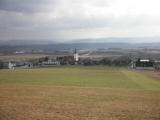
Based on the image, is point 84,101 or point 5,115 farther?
point 84,101

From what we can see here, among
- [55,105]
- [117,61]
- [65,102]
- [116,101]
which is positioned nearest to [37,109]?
[55,105]

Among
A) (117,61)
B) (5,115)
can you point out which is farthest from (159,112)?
(117,61)

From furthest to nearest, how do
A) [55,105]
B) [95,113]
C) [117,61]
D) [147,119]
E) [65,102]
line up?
[117,61]
[65,102]
[55,105]
[95,113]
[147,119]

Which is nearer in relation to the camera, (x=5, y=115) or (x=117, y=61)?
(x=5, y=115)

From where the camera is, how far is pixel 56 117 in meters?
16.9

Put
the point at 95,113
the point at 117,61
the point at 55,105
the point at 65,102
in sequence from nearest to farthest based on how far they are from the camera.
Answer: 1. the point at 95,113
2. the point at 55,105
3. the point at 65,102
4. the point at 117,61

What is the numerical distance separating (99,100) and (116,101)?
1.20 meters

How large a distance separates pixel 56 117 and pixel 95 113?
2.30 meters

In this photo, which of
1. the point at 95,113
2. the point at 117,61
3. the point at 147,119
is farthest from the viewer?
the point at 117,61

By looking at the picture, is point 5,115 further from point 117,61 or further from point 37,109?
point 117,61

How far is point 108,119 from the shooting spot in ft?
54.1

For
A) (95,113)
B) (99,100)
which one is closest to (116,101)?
(99,100)

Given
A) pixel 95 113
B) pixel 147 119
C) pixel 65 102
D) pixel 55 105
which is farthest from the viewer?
pixel 65 102

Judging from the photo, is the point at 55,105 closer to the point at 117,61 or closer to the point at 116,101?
the point at 116,101
